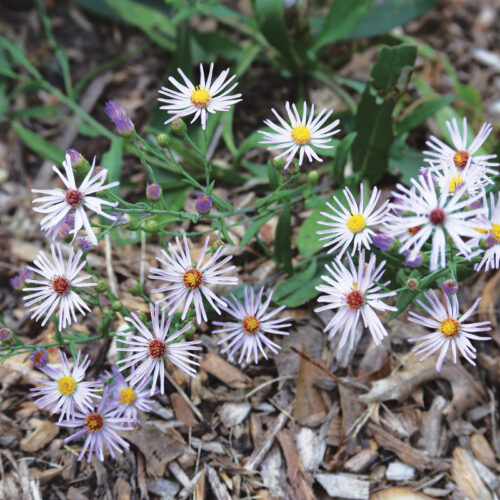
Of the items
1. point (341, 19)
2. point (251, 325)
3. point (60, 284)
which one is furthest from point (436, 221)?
point (341, 19)

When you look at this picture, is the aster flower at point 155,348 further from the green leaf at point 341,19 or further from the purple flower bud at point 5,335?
the green leaf at point 341,19

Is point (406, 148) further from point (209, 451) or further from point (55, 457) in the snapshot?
point (55, 457)

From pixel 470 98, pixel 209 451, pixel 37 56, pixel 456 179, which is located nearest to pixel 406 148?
pixel 470 98

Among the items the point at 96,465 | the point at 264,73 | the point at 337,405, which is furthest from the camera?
the point at 264,73

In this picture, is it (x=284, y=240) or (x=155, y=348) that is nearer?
(x=155, y=348)

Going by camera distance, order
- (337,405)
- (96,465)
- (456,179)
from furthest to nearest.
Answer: (337,405)
(96,465)
(456,179)

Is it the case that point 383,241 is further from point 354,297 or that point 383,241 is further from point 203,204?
point 203,204
